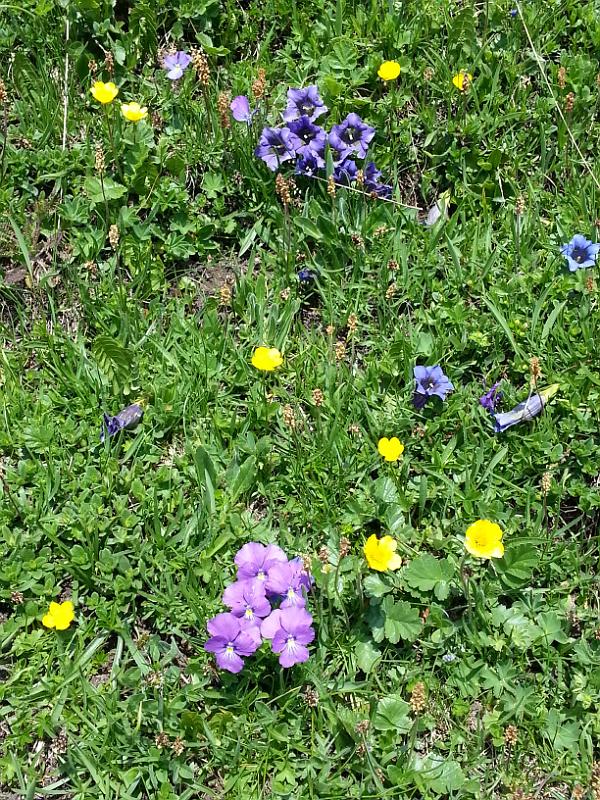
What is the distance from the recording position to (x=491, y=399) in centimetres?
320

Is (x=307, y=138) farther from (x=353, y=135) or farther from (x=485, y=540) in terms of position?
(x=485, y=540)

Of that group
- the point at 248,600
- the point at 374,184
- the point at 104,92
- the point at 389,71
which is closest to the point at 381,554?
the point at 248,600

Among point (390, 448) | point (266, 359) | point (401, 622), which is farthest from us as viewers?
point (266, 359)

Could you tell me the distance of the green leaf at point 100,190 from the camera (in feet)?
→ 11.8

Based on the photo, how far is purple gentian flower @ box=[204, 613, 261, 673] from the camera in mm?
Answer: 2654

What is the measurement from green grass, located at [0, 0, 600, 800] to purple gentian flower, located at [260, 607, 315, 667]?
0.10 metres

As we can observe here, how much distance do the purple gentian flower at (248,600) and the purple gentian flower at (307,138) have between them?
67.8 inches

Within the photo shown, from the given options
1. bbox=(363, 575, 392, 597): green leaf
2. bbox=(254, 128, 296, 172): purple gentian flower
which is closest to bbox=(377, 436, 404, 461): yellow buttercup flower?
bbox=(363, 575, 392, 597): green leaf

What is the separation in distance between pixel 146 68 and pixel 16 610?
2.38 meters

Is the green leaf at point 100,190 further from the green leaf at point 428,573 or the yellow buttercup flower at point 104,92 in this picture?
the green leaf at point 428,573

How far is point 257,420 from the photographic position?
3.20 m

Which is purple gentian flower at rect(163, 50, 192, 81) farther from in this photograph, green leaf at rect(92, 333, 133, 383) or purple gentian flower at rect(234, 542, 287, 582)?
purple gentian flower at rect(234, 542, 287, 582)

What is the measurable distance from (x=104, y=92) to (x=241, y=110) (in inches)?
21.6

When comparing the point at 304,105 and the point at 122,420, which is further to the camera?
the point at 304,105
